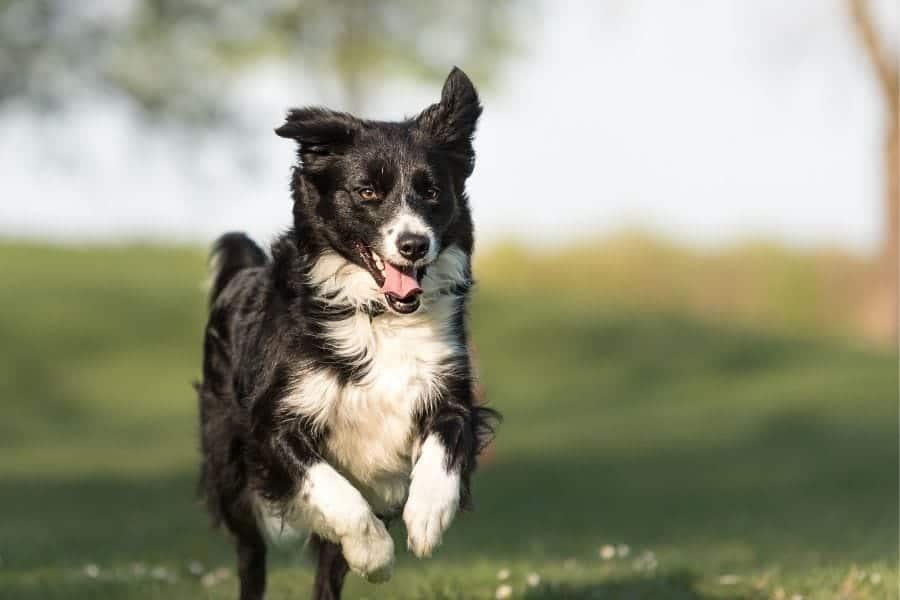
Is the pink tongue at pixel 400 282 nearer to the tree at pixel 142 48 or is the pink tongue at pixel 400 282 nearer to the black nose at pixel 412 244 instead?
the black nose at pixel 412 244

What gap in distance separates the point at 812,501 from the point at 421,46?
49.7ft

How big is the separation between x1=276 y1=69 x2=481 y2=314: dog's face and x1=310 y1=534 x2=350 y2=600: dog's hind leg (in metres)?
1.57

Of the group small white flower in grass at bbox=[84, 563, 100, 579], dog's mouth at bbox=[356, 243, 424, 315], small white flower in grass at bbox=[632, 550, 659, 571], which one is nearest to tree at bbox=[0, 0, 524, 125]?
small white flower in grass at bbox=[84, 563, 100, 579]

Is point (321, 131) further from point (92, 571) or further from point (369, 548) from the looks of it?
point (92, 571)

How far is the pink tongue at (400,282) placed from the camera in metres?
5.98

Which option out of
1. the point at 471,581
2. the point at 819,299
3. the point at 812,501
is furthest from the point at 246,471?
the point at 819,299

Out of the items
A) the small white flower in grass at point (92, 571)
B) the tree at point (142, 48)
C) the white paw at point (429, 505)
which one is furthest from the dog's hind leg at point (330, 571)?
the tree at point (142, 48)

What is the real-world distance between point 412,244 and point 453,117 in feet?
2.57

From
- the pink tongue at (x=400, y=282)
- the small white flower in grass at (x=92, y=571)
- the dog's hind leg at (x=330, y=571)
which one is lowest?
the small white flower in grass at (x=92, y=571)

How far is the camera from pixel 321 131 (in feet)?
20.2

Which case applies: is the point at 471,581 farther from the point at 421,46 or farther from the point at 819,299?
the point at 819,299

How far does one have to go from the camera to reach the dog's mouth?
598 cm

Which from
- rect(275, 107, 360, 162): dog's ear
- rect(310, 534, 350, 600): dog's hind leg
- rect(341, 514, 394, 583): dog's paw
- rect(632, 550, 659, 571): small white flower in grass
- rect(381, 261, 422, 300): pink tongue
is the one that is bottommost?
rect(632, 550, 659, 571): small white flower in grass

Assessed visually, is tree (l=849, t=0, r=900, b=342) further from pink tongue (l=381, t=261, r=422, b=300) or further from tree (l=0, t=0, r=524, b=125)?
pink tongue (l=381, t=261, r=422, b=300)
